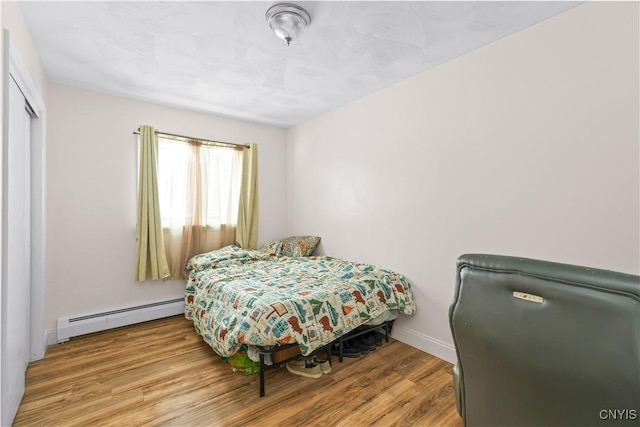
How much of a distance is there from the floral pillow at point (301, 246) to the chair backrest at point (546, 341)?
288cm

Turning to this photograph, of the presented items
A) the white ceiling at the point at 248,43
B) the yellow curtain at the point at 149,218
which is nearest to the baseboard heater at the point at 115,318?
the yellow curtain at the point at 149,218

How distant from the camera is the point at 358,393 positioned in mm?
2020

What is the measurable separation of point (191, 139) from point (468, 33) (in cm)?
301

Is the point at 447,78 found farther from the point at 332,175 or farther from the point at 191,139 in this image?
the point at 191,139

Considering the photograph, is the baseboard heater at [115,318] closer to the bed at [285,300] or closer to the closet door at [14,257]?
the bed at [285,300]

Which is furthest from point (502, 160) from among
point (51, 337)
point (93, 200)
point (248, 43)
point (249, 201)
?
point (51, 337)

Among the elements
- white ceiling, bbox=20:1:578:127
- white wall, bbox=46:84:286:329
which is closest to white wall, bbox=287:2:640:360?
white ceiling, bbox=20:1:578:127

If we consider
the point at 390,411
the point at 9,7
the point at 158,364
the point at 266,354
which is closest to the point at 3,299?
the point at 158,364

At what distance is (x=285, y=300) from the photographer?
2.14 meters

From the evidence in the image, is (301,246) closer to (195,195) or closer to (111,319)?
(195,195)

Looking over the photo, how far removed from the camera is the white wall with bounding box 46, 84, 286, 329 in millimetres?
2807

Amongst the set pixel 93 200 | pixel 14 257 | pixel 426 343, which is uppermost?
pixel 93 200

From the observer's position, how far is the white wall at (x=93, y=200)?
281cm

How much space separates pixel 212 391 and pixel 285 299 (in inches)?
31.5
